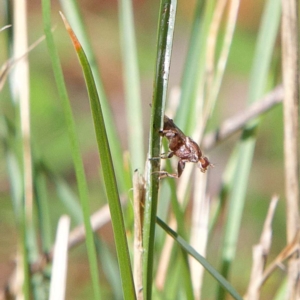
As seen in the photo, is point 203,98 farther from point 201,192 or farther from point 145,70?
point 145,70

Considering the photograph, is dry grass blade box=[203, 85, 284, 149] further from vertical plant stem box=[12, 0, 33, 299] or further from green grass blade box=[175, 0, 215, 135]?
vertical plant stem box=[12, 0, 33, 299]

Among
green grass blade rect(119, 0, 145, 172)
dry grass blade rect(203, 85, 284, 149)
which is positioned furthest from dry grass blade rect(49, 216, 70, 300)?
dry grass blade rect(203, 85, 284, 149)

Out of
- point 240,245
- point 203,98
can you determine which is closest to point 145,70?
point 240,245

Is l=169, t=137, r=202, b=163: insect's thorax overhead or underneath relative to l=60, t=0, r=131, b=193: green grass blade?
underneath

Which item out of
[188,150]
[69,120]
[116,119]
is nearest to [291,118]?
[188,150]

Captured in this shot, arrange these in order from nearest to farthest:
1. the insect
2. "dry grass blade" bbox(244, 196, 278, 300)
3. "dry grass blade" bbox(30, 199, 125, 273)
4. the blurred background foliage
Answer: the insect, "dry grass blade" bbox(244, 196, 278, 300), "dry grass blade" bbox(30, 199, 125, 273), the blurred background foliage

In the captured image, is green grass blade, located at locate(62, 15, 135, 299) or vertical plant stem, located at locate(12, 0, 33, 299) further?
vertical plant stem, located at locate(12, 0, 33, 299)

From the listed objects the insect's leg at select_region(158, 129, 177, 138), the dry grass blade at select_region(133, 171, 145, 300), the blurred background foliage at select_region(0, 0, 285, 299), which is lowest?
the dry grass blade at select_region(133, 171, 145, 300)
